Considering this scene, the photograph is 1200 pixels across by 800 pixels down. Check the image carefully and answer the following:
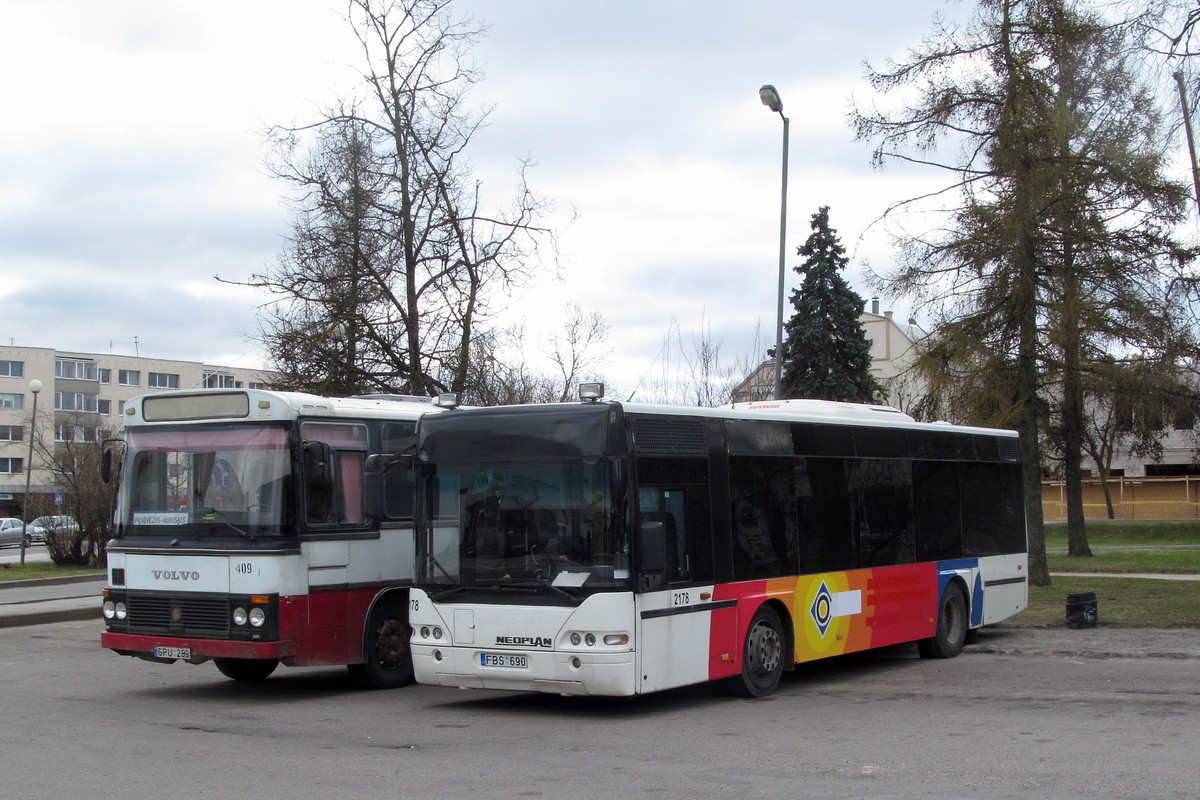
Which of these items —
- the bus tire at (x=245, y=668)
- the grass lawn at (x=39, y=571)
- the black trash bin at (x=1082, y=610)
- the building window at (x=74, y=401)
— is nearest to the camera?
the bus tire at (x=245, y=668)

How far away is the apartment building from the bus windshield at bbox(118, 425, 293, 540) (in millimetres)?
73155

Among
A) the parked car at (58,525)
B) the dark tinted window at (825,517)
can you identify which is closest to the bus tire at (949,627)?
the dark tinted window at (825,517)

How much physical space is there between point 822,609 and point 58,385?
304 ft

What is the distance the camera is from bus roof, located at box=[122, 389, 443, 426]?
11227mm

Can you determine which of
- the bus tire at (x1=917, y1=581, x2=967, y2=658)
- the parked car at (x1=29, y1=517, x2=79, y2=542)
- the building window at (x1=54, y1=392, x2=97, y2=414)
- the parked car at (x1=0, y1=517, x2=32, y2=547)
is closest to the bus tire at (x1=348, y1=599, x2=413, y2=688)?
the bus tire at (x1=917, y1=581, x2=967, y2=658)

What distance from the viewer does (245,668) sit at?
1277 centimetres

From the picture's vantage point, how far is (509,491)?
10.3 metres

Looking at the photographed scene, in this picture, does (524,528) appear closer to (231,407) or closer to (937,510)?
(231,407)

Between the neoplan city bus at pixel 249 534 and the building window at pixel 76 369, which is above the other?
the building window at pixel 76 369

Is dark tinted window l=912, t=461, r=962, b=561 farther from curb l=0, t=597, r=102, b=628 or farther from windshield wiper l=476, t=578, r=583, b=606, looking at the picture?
curb l=0, t=597, r=102, b=628

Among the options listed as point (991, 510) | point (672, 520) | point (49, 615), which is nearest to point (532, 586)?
point (672, 520)

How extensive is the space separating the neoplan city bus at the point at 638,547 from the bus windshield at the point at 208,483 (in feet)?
4.65

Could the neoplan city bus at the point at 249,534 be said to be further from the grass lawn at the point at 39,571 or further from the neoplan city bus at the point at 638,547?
the grass lawn at the point at 39,571

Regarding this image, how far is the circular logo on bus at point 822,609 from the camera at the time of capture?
39.1 ft
